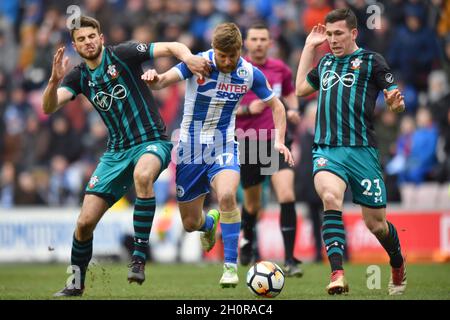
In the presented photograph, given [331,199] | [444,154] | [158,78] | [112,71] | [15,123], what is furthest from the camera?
[15,123]

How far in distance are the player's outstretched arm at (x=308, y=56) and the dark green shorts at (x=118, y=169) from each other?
155 centimetres

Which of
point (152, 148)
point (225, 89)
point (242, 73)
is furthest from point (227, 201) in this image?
point (242, 73)

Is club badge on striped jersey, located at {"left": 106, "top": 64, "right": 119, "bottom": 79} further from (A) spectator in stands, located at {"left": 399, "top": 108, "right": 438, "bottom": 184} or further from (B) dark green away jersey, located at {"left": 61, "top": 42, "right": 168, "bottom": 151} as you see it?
(A) spectator in stands, located at {"left": 399, "top": 108, "right": 438, "bottom": 184}

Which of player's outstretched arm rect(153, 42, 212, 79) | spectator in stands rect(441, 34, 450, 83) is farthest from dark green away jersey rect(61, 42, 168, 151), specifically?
spectator in stands rect(441, 34, 450, 83)

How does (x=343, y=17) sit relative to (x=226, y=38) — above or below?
above

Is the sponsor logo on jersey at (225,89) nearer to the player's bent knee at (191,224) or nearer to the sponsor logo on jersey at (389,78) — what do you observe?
the player's bent knee at (191,224)

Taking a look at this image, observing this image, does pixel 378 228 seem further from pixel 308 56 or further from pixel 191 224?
pixel 191 224

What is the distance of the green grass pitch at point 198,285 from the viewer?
910 cm

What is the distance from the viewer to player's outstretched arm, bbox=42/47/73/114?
29.0 ft

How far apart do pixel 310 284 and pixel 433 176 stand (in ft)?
21.9

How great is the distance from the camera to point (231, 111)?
978cm

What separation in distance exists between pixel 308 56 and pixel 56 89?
260cm

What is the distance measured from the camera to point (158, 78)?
29.5ft

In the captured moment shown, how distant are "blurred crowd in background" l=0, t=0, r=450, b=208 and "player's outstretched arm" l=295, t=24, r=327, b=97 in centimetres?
616
